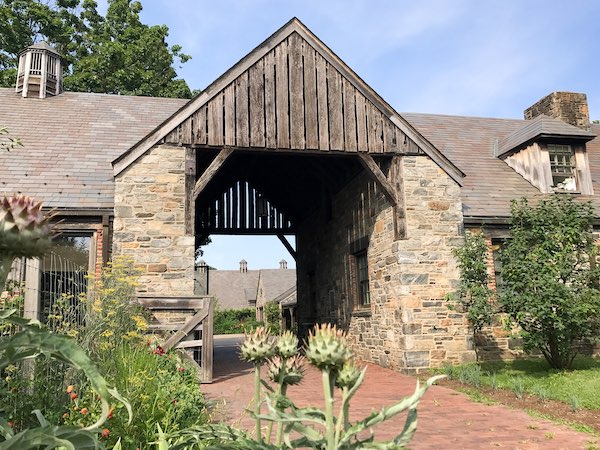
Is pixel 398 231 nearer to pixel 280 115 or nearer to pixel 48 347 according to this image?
pixel 280 115

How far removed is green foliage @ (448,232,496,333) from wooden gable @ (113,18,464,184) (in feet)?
5.77

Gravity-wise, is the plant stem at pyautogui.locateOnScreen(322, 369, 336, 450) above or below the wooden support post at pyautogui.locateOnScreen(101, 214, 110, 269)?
below

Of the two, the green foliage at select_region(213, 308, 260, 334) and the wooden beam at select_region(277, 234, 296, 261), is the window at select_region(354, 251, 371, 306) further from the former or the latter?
the green foliage at select_region(213, 308, 260, 334)

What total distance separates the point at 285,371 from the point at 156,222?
314 inches

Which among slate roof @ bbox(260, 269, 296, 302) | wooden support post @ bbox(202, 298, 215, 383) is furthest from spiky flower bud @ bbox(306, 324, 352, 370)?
slate roof @ bbox(260, 269, 296, 302)

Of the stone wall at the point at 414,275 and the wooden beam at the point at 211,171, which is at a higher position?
the wooden beam at the point at 211,171

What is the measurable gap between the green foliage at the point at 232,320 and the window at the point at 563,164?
29.1 m

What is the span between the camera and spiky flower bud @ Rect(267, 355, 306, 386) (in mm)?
2262

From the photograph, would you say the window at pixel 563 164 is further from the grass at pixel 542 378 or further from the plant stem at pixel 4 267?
the plant stem at pixel 4 267

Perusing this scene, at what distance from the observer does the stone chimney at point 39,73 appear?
49.2 feet

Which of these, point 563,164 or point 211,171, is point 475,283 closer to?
point 211,171

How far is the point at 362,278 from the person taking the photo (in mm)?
12781

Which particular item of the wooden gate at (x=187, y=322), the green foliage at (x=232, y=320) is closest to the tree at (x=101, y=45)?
the wooden gate at (x=187, y=322)

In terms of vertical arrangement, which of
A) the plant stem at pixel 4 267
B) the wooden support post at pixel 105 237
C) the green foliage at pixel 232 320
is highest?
the wooden support post at pixel 105 237
